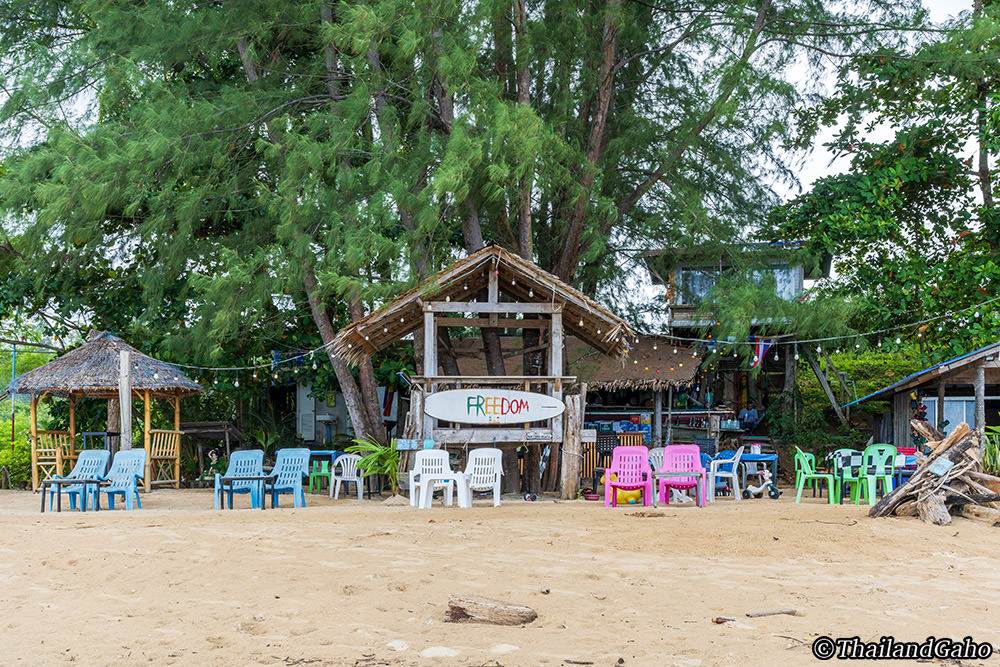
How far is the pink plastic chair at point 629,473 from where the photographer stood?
11555mm

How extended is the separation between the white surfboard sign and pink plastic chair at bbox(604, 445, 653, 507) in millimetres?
1000

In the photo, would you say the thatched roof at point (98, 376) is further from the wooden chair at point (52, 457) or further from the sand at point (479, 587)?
the sand at point (479, 587)

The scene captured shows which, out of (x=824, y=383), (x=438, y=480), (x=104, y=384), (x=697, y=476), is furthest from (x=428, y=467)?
(x=824, y=383)

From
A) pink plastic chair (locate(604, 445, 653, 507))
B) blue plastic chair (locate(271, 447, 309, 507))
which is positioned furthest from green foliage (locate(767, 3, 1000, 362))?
blue plastic chair (locate(271, 447, 309, 507))

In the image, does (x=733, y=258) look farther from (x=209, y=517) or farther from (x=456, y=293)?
(x=209, y=517)

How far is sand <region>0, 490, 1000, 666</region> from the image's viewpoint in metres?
4.84

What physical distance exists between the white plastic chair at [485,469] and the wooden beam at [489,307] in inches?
73.5

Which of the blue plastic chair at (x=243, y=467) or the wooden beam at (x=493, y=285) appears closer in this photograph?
the blue plastic chair at (x=243, y=467)

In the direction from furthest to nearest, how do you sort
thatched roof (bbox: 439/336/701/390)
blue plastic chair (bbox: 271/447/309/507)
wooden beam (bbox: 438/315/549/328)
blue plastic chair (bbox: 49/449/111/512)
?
thatched roof (bbox: 439/336/701/390)
wooden beam (bbox: 438/315/549/328)
blue plastic chair (bbox: 49/449/111/512)
blue plastic chair (bbox: 271/447/309/507)

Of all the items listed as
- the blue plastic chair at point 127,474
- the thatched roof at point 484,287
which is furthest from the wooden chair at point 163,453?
the thatched roof at point 484,287

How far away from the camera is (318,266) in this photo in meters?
12.7

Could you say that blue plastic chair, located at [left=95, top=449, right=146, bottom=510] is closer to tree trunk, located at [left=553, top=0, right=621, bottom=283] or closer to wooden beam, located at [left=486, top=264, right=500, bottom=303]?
wooden beam, located at [left=486, top=264, right=500, bottom=303]

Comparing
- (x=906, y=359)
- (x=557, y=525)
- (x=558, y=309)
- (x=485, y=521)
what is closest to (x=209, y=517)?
(x=485, y=521)

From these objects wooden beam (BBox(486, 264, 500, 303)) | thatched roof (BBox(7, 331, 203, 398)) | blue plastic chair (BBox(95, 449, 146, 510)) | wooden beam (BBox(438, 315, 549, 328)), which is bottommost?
blue plastic chair (BBox(95, 449, 146, 510))
